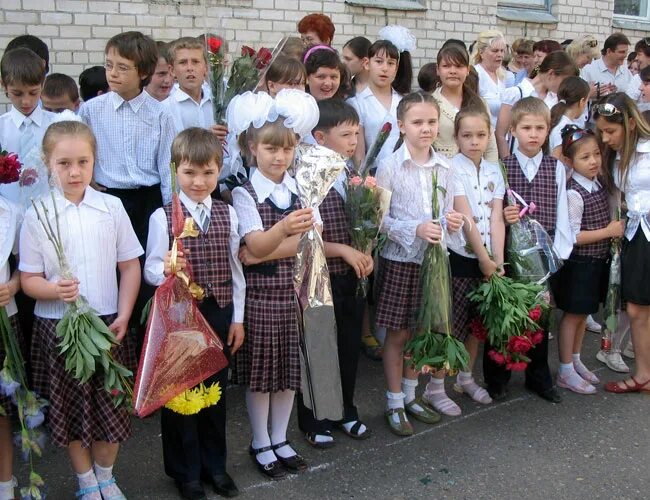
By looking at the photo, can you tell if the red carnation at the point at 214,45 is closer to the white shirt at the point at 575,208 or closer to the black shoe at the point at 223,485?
the black shoe at the point at 223,485

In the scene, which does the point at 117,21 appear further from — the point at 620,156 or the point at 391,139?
the point at 620,156

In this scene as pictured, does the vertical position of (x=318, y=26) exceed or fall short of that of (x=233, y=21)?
it falls short

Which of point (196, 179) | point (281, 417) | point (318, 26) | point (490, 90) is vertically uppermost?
point (318, 26)

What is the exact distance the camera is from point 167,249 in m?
3.19

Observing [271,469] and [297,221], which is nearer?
[297,221]

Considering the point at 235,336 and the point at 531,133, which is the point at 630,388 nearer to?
the point at 531,133

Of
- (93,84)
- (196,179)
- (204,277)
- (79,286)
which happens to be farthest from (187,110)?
(79,286)

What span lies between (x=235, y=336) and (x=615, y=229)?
264cm

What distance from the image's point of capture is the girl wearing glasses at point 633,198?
15.0 feet

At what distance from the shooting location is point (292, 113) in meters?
3.37

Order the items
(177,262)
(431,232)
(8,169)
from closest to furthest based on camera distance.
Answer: (8,169), (177,262), (431,232)

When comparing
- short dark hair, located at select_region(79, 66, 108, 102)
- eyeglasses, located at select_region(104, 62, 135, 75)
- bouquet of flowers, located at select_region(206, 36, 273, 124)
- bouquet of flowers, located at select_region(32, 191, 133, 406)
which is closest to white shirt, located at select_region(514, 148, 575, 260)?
bouquet of flowers, located at select_region(206, 36, 273, 124)

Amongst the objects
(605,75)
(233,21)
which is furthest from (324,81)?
(605,75)

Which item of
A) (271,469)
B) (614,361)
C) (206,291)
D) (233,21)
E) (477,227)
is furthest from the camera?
(233,21)
